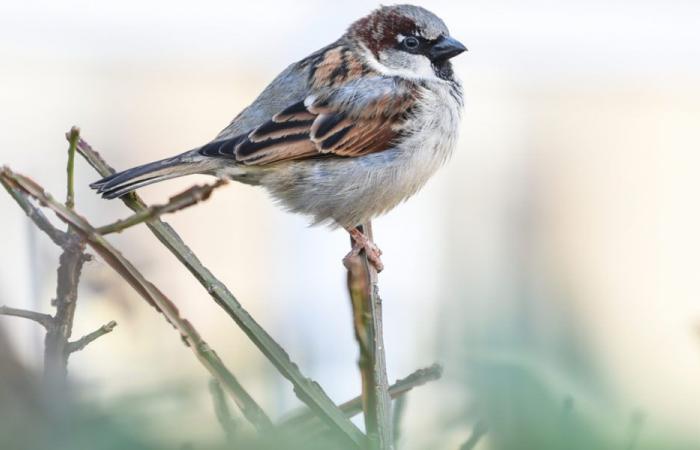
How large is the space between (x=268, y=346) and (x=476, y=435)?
0.39 meters

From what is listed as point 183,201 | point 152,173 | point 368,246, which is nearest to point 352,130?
point 368,246

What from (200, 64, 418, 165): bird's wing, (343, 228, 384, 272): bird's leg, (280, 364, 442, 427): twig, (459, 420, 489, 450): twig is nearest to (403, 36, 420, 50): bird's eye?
(200, 64, 418, 165): bird's wing

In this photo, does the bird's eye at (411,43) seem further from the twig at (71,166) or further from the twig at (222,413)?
the twig at (222,413)

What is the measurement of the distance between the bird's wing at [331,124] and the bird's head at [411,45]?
0.24 ft

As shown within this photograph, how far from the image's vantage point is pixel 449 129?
2.64 metres

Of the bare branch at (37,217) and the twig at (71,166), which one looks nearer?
the bare branch at (37,217)

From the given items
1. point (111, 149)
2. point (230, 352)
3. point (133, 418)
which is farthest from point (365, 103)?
point (111, 149)

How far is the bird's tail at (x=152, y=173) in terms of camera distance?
5.44ft

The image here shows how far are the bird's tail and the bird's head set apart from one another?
0.64 metres

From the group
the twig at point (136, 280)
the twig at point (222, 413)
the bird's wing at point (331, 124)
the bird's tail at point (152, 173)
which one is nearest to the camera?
the twig at point (222, 413)

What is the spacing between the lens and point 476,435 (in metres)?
0.66

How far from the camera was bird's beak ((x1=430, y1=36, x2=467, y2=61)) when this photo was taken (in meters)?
2.68

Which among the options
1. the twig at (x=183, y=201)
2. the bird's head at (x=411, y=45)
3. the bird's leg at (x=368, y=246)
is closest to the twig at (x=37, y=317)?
the twig at (x=183, y=201)

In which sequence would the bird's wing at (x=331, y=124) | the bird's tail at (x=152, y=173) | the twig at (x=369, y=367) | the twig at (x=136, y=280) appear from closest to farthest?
the twig at (x=369, y=367) → the twig at (x=136, y=280) → the bird's tail at (x=152, y=173) → the bird's wing at (x=331, y=124)
